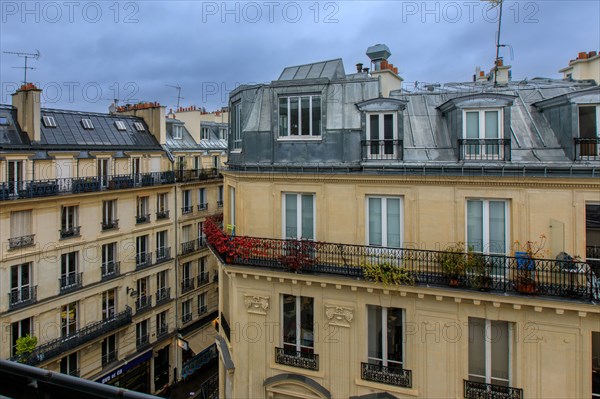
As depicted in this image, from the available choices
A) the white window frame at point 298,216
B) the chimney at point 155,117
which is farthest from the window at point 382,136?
the chimney at point 155,117

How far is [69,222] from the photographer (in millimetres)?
21547

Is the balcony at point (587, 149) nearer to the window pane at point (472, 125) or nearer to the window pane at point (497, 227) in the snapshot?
the window pane at point (497, 227)

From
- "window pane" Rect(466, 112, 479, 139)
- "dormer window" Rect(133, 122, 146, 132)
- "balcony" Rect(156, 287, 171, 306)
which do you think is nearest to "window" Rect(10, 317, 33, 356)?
"balcony" Rect(156, 287, 171, 306)

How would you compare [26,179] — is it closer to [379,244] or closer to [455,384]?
[379,244]

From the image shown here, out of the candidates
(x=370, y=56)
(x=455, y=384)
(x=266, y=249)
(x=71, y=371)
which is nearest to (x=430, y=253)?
(x=455, y=384)

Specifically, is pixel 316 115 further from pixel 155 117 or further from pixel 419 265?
pixel 155 117

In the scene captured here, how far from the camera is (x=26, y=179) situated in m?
19.5

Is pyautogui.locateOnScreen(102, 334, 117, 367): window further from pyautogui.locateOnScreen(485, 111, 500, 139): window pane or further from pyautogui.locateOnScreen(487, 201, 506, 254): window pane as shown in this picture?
pyautogui.locateOnScreen(485, 111, 500, 139): window pane

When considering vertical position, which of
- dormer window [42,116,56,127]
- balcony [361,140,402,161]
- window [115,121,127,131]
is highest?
window [115,121,127,131]

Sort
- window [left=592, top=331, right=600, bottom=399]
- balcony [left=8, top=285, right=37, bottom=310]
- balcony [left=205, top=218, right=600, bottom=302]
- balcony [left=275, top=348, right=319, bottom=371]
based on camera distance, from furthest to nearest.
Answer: balcony [left=8, top=285, right=37, bottom=310], balcony [left=275, top=348, right=319, bottom=371], window [left=592, top=331, right=600, bottom=399], balcony [left=205, top=218, right=600, bottom=302]

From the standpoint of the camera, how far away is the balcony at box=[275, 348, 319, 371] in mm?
12141

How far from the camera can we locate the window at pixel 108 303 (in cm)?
2326

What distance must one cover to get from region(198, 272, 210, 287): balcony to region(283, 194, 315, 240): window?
1881cm

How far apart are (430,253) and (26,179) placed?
718 inches
